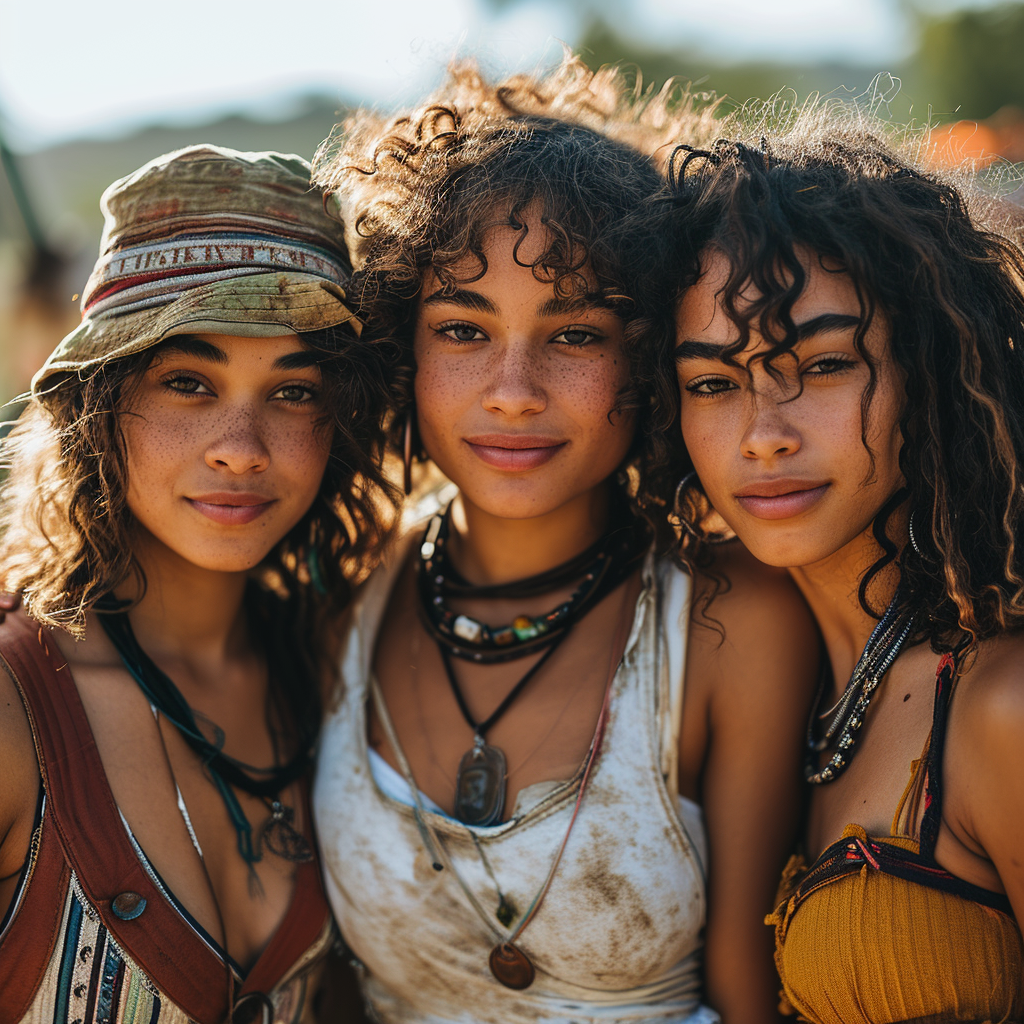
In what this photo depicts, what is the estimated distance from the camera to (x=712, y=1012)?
6.31 feet

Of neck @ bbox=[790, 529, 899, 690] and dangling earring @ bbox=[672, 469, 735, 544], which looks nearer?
neck @ bbox=[790, 529, 899, 690]

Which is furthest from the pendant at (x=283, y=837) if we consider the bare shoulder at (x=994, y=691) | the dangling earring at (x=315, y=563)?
the bare shoulder at (x=994, y=691)

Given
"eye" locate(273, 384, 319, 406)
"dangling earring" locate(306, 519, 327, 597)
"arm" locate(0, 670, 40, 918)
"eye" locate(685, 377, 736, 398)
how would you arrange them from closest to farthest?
"arm" locate(0, 670, 40, 918) → "eye" locate(685, 377, 736, 398) → "eye" locate(273, 384, 319, 406) → "dangling earring" locate(306, 519, 327, 597)

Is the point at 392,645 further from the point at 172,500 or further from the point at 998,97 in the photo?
the point at 998,97

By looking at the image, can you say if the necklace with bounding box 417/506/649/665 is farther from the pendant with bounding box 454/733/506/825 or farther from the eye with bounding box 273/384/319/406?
the eye with bounding box 273/384/319/406

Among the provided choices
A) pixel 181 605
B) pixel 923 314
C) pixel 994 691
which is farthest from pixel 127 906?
pixel 923 314

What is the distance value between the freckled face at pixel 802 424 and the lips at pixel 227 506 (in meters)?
0.90

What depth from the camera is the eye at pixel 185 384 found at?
1.88 metres

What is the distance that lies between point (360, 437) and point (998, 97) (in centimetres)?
1412

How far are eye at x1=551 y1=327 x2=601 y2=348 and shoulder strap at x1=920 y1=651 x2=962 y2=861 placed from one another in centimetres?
90

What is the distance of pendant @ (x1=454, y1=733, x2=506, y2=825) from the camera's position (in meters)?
1.93

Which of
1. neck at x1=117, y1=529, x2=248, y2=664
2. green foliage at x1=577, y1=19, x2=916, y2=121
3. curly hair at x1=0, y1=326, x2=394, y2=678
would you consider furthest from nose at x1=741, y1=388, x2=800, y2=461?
green foliage at x1=577, y1=19, x2=916, y2=121

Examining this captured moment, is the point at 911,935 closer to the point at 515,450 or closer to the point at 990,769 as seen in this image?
the point at 990,769

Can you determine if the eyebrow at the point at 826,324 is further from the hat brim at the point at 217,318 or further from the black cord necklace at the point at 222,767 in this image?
the black cord necklace at the point at 222,767
